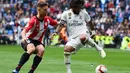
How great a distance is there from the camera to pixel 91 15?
4062 centimetres

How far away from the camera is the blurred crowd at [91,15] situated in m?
37.8

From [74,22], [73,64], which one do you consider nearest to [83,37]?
[74,22]

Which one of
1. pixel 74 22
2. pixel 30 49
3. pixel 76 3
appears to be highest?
pixel 76 3

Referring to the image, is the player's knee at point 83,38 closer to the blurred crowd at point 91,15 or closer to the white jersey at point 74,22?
the white jersey at point 74,22

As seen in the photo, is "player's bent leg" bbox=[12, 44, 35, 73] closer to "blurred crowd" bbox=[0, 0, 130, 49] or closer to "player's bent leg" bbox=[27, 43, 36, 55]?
"player's bent leg" bbox=[27, 43, 36, 55]

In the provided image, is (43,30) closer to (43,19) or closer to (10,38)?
(43,19)

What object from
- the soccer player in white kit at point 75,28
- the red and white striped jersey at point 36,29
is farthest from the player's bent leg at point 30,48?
the soccer player in white kit at point 75,28

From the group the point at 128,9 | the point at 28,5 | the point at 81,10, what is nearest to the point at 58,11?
the point at 28,5

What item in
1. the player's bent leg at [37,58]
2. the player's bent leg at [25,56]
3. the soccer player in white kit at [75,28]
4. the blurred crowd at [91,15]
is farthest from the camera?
the blurred crowd at [91,15]

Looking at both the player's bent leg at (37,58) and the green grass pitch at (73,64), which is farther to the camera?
the green grass pitch at (73,64)

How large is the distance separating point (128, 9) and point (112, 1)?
2.49 m

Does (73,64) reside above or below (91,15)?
below

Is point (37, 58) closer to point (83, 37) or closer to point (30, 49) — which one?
point (30, 49)

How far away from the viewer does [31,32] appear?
45.2ft
